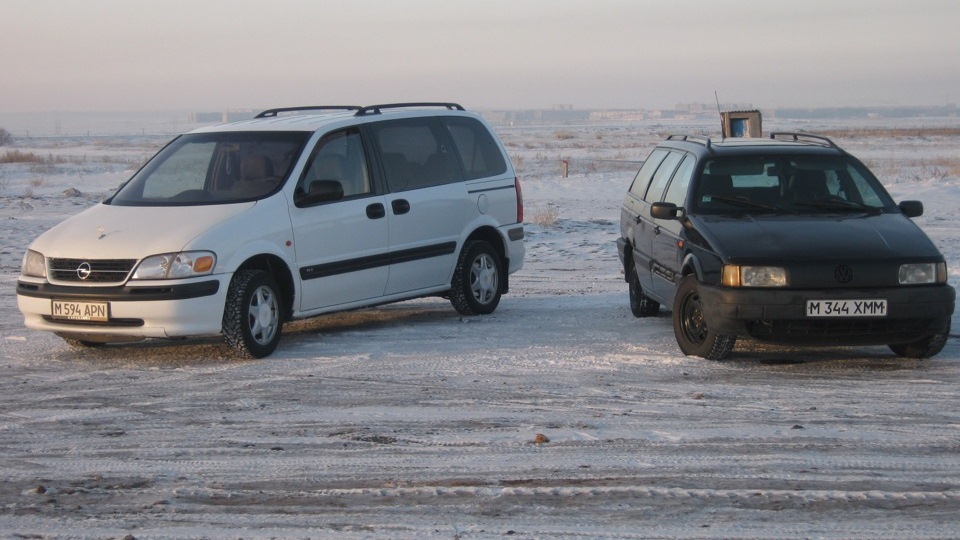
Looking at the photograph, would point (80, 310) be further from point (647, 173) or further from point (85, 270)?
point (647, 173)

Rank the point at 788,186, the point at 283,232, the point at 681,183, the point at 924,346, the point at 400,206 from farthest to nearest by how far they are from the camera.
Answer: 1. the point at 400,206
2. the point at 681,183
3. the point at 788,186
4. the point at 283,232
5. the point at 924,346

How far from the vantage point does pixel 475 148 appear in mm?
11273

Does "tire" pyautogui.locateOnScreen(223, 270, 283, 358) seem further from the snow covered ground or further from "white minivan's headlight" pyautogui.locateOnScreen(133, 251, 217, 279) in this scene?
"white minivan's headlight" pyautogui.locateOnScreen(133, 251, 217, 279)

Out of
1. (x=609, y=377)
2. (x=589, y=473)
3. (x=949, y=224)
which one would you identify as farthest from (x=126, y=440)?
(x=949, y=224)

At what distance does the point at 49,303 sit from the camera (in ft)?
28.7

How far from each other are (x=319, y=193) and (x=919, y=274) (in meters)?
4.36

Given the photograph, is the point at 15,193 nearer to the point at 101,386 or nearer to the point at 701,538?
the point at 101,386

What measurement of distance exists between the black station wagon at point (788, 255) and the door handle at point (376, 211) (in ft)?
7.21

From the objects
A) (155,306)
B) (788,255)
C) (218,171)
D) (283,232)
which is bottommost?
(155,306)

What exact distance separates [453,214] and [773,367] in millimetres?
3380

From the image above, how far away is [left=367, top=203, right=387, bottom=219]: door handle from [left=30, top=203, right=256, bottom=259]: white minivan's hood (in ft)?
3.61

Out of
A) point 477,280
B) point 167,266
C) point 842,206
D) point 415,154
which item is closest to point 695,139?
point 842,206

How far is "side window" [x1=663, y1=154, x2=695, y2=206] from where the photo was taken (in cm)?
966

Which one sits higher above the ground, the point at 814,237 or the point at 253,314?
the point at 814,237
